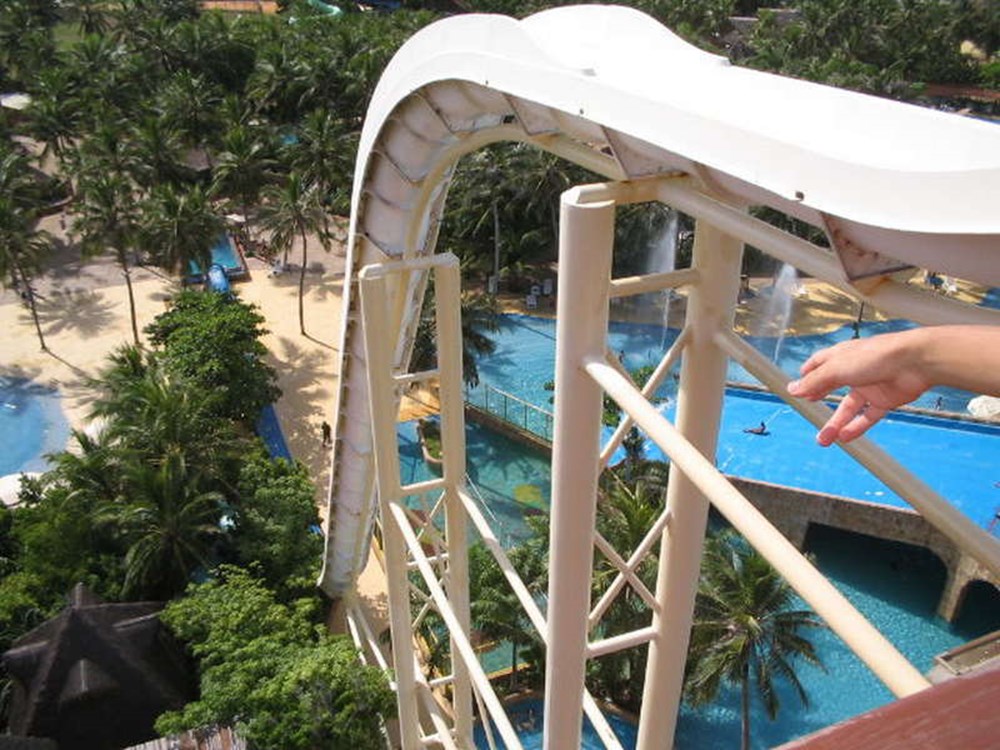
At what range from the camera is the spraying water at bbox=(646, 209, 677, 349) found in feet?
105

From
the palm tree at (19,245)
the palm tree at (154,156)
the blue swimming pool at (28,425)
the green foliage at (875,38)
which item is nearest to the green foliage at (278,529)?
the blue swimming pool at (28,425)

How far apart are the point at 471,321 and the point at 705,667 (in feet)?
40.5

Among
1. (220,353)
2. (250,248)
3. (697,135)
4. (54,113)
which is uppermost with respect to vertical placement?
(697,135)

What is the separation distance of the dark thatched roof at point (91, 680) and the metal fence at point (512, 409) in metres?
12.7

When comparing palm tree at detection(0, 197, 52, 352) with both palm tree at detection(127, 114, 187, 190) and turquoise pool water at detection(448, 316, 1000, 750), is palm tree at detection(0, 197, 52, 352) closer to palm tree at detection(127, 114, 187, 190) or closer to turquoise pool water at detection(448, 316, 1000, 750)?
palm tree at detection(127, 114, 187, 190)

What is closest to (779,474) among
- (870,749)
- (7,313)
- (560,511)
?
(560,511)

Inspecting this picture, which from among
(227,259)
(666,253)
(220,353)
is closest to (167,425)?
(220,353)

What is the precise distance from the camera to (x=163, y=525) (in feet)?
54.9

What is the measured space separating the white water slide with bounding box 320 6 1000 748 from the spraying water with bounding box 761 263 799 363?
23.4 m

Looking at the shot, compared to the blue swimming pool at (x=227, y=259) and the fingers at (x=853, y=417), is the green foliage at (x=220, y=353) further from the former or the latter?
the fingers at (x=853, y=417)

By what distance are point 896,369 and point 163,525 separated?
16.2 meters

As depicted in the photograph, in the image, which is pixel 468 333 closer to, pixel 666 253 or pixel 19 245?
pixel 666 253

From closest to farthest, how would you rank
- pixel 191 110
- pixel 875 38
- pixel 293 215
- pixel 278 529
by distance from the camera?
1. pixel 278 529
2. pixel 293 215
3. pixel 191 110
4. pixel 875 38

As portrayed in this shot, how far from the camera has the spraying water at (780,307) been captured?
31.1 metres
